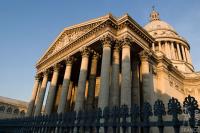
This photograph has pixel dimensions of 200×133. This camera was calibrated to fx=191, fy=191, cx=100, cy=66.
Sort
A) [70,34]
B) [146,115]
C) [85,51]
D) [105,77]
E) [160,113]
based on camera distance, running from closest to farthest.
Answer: [160,113] → [146,115] → [105,77] → [85,51] → [70,34]

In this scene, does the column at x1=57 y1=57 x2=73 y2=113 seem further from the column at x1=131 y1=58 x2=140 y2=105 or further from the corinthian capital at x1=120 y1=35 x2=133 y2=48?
the corinthian capital at x1=120 y1=35 x2=133 y2=48

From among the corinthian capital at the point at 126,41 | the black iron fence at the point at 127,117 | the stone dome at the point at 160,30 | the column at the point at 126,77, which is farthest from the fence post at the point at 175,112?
the stone dome at the point at 160,30

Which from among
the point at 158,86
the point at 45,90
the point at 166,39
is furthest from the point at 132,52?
the point at 166,39

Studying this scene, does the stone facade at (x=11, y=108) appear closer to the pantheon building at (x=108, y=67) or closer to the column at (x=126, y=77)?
the pantheon building at (x=108, y=67)

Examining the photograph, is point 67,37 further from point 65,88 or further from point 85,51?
point 65,88

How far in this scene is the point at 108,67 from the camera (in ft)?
55.8

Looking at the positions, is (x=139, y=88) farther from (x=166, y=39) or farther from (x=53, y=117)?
(x=166, y=39)

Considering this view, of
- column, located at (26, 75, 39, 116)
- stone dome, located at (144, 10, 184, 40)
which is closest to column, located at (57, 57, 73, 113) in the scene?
column, located at (26, 75, 39, 116)

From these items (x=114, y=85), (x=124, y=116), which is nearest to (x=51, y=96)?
(x=114, y=85)

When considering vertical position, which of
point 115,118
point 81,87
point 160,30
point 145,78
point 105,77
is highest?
point 160,30

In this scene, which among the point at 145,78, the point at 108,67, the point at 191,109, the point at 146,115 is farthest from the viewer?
the point at 145,78

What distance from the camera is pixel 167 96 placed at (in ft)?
82.8

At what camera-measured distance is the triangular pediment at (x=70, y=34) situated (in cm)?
2077

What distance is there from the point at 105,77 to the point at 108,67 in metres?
1.03
